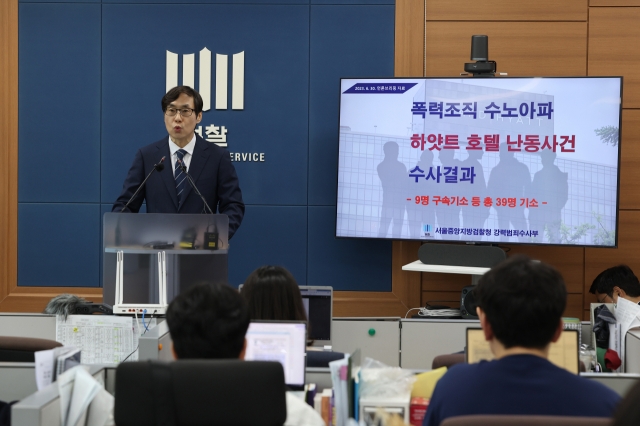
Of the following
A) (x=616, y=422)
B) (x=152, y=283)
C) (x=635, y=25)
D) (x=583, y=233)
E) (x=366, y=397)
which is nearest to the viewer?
(x=616, y=422)

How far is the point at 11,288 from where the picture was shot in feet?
18.1

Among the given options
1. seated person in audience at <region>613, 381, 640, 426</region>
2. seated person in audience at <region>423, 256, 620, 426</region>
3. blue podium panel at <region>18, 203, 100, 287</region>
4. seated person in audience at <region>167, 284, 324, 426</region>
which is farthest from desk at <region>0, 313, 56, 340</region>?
seated person in audience at <region>613, 381, 640, 426</region>

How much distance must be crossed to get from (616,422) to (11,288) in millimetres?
5368

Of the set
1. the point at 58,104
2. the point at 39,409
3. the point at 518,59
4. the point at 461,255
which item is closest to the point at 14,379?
the point at 39,409

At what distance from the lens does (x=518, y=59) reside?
17.5ft

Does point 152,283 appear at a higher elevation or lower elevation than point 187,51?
lower

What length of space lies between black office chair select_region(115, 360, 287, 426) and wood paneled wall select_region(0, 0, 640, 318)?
399cm

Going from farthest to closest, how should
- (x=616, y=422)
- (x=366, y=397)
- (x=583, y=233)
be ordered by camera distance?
(x=583, y=233), (x=366, y=397), (x=616, y=422)

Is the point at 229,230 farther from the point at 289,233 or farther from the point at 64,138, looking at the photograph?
the point at 64,138

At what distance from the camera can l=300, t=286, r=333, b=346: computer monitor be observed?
10.8 ft

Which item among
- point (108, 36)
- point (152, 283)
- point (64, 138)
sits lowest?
point (152, 283)

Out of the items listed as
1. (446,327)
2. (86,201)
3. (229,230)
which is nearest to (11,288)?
(86,201)

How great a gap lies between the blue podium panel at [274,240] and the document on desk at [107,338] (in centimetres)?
243

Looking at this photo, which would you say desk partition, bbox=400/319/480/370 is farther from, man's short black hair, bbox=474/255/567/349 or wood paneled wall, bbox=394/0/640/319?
wood paneled wall, bbox=394/0/640/319
